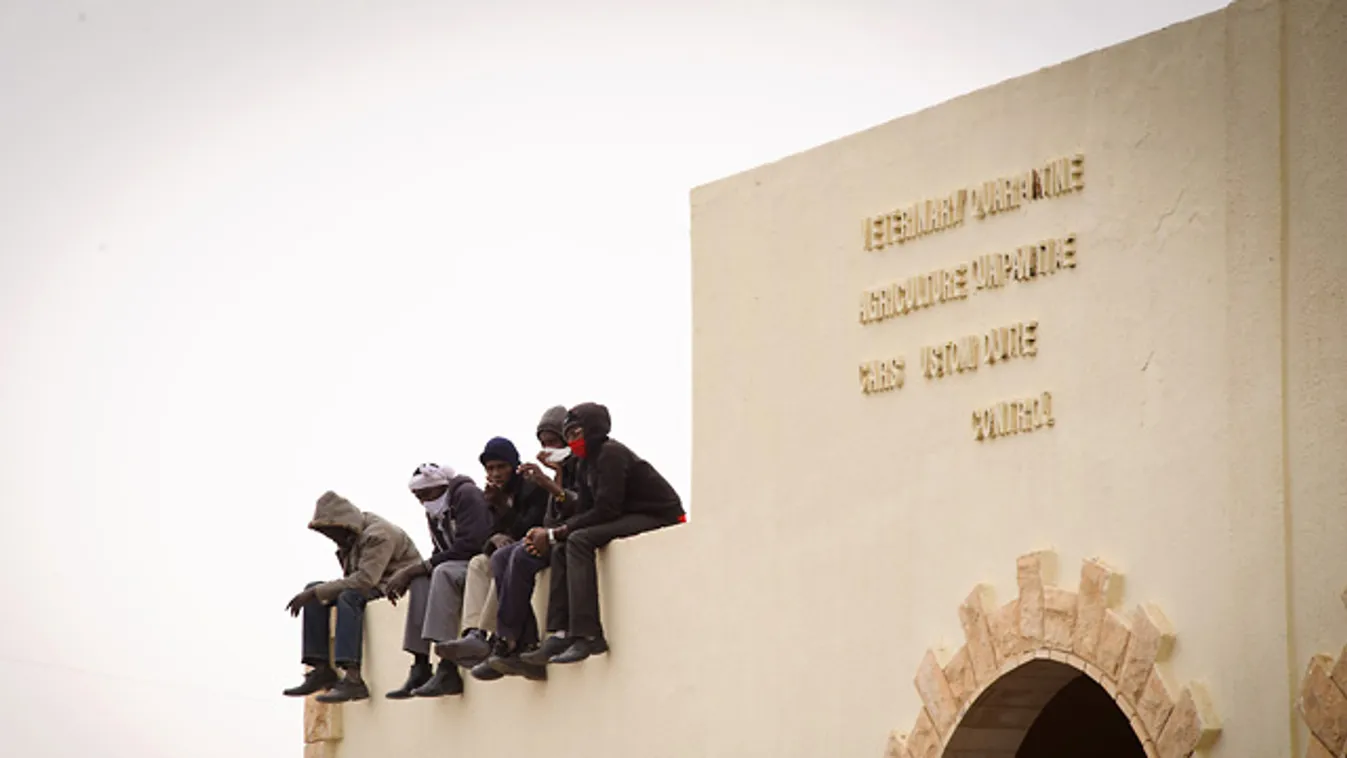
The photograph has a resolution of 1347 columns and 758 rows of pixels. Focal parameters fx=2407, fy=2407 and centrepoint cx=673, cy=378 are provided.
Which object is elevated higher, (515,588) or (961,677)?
(515,588)

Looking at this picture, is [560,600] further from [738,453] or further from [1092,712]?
[1092,712]

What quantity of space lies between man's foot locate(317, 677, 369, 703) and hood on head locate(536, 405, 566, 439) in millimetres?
2793

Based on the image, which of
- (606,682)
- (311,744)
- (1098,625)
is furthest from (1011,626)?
(311,744)

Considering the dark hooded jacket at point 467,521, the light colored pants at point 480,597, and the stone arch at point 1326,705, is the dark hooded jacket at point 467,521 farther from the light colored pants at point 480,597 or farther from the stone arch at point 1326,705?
the stone arch at point 1326,705

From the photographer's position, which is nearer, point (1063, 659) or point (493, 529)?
point (1063, 659)

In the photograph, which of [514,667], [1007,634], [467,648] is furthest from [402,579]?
[1007,634]

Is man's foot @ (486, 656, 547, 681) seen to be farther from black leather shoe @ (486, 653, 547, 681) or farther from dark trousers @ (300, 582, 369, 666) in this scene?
dark trousers @ (300, 582, 369, 666)

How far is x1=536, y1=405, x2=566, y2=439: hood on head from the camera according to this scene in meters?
15.0

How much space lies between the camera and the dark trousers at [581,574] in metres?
14.2

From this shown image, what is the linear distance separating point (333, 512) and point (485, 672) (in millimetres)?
2251

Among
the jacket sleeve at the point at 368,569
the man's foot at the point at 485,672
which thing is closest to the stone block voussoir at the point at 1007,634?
the man's foot at the point at 485,672

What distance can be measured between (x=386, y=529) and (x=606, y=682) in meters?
2.88

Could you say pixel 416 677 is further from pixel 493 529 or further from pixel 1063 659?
pixel 1063 659

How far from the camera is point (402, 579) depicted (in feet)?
52.5
